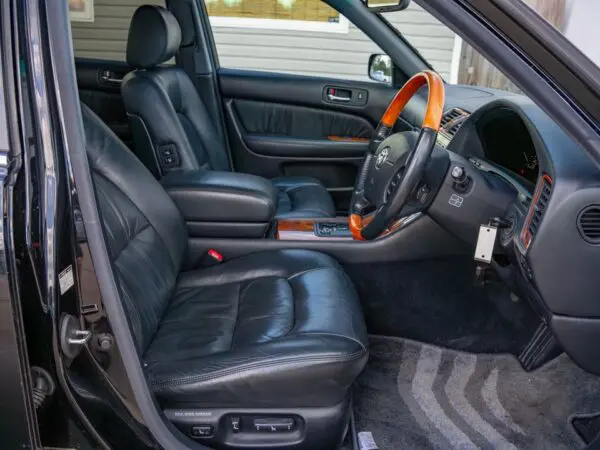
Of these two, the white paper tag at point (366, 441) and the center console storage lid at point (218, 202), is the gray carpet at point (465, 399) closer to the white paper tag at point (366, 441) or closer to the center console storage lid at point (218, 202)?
the white paper tag at point (366, 441)

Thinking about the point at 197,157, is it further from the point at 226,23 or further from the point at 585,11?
the point at 226,23

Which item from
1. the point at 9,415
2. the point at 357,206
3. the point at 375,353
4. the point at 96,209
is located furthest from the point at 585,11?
the point at 9,415

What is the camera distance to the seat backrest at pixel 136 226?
1.63m

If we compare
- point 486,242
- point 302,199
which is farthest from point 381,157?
point 302,199

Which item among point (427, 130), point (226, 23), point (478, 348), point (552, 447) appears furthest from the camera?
point (226, 23)

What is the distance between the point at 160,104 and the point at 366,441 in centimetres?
152

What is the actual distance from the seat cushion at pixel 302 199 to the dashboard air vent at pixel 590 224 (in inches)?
49.4

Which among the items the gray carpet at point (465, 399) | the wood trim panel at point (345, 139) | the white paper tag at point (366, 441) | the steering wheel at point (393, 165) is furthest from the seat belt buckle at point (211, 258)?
the wood trim panel at point (345, 139)

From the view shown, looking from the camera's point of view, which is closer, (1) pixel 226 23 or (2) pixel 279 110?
(2) pixel 279 110

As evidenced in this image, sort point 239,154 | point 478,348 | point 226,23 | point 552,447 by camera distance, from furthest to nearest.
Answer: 1. point 226,23
2. point 239,154
3. point 478,348
4. point 552,447

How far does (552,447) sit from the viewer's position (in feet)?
6.28

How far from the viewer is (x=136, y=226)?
182 cm

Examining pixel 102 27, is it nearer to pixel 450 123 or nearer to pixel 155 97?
pixel 155 97

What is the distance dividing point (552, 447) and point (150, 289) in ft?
3.89
